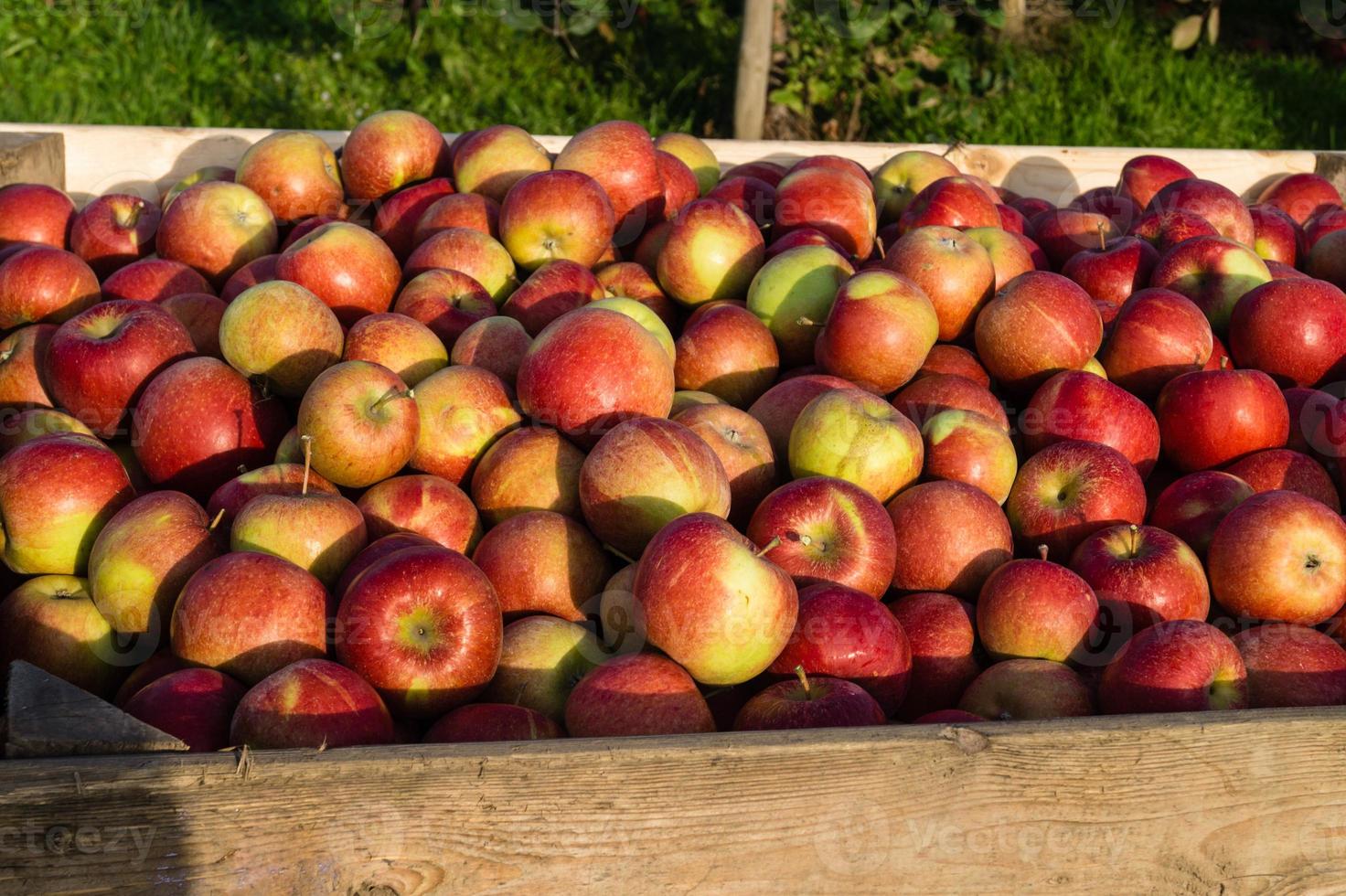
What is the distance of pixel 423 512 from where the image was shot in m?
2.29

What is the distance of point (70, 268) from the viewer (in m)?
2.89

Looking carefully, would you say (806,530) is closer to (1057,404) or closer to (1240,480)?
(1057,404)

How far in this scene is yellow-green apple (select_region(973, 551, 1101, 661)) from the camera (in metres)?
2.13

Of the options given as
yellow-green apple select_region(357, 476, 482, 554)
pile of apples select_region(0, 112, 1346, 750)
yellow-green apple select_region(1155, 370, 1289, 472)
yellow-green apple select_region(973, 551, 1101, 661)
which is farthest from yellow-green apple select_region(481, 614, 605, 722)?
yellow-green apple select_region(1155, 370, 1289, 472)

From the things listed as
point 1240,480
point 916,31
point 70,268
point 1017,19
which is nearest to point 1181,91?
point 1017,19

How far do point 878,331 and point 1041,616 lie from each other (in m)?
0.78

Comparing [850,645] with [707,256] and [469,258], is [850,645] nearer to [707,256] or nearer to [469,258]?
[707,256]

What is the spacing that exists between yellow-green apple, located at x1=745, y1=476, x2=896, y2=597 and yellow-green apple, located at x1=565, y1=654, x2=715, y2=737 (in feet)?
1.19

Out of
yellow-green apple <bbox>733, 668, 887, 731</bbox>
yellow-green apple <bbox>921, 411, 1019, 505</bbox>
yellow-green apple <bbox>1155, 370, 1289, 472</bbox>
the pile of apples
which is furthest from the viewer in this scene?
yellow-green apple <bbox>1155, 370, 1289, 472</bbox>

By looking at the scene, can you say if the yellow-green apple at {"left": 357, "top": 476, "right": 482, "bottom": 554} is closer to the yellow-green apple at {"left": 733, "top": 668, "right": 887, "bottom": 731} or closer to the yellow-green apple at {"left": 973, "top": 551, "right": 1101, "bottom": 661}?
the yellow-green apple at {"left": 733, "top": 668, "right": 887, "bottom": 731}

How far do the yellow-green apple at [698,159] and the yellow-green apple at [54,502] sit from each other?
2.10 metres

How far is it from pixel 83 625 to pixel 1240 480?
2.34 m

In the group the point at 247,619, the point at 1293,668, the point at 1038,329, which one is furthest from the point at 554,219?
the point at 1293,668

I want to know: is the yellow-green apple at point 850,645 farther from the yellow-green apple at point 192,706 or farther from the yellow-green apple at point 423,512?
the yellow-green apple at point 192,706
